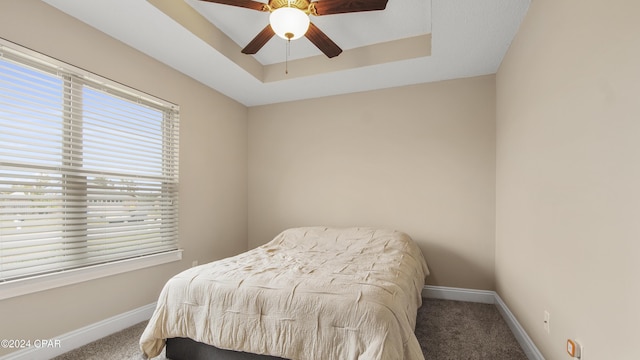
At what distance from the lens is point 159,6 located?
2.01 m

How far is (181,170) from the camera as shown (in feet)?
9.82

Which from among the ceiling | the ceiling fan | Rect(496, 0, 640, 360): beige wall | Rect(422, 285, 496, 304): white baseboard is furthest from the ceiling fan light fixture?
Rect(422, 285, 496, 304): white baseboard

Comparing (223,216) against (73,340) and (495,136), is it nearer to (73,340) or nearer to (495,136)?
(73,340)

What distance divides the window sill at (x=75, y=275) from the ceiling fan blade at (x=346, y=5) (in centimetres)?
254

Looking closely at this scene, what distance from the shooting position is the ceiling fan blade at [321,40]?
6.63 ft

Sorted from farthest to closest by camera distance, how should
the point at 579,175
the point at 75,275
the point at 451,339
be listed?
the point at 451,339 < the point at 75,275 < the point at 579,175

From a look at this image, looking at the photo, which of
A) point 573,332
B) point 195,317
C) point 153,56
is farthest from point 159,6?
point 573,332

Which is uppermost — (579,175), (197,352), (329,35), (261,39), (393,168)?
(329,35)

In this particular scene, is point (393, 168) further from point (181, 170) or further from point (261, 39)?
point (181, 170)

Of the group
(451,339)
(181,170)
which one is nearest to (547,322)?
(451,339)

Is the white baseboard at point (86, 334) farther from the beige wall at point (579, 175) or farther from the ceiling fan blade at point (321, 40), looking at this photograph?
the beige wall at point (579, 175)

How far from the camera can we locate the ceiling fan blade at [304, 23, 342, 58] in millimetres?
2020

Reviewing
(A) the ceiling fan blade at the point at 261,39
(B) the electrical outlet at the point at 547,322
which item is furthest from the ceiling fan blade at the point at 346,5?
(B) the electrical outlet at the point at 547,322

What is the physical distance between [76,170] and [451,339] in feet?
10.5
